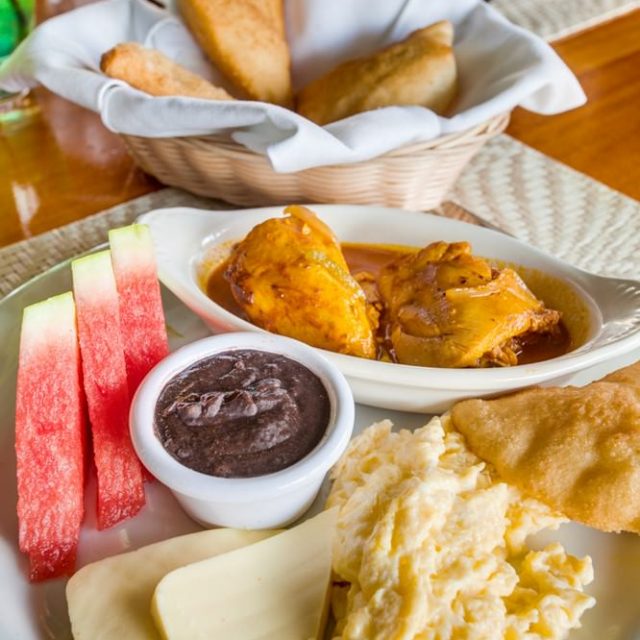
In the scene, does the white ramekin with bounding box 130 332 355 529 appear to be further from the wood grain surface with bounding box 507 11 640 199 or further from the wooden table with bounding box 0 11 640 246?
the wood grain surface with bounding box 507 11 640 199

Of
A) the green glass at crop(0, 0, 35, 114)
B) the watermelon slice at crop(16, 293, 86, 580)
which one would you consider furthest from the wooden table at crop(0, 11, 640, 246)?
the watermelon slice at crop(16, 293, 86, 580)

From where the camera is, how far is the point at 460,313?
5.97 feet

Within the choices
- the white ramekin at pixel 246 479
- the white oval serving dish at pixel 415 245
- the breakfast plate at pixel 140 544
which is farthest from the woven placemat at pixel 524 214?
the white ramekin at pixel 246 479

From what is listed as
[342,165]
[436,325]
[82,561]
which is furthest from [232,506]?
[342,165]

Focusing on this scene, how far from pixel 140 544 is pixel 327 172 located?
120cm

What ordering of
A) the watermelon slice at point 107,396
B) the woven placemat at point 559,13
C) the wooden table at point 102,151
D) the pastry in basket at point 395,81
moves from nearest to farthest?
the watermelon slice at point 107,396 < the pastry in basket at point 395,81 < the wooden table at point 102,151 < the woven placemat at point 559,13

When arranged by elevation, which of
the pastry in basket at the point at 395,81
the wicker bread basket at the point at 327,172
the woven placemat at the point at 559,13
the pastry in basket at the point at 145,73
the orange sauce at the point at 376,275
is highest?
the pastry in basket at the point at 145,73

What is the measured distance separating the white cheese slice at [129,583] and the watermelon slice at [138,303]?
0.38 m

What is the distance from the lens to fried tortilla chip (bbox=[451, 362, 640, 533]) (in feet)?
4.90

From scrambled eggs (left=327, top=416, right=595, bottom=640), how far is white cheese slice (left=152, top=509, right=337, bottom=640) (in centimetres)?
6

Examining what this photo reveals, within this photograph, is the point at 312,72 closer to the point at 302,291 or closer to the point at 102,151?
the point at 102,151

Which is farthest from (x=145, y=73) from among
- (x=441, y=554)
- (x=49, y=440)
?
(x=441, y=554)

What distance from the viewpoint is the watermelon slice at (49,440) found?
59.6 inches

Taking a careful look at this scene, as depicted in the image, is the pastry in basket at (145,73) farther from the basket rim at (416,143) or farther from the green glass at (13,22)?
the green glass at (13,22)
